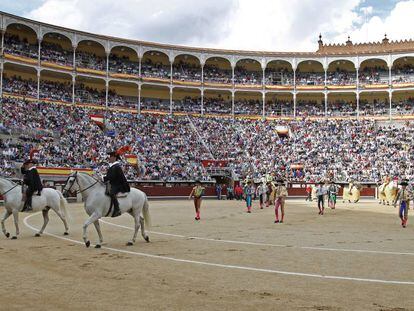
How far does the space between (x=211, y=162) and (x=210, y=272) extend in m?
36.9

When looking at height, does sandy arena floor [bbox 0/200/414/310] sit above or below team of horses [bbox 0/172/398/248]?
below

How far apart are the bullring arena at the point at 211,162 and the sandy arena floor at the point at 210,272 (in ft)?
0.14

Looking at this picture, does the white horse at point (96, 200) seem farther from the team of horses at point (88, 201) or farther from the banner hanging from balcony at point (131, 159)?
the banner hanging from balcony at point (131, 159)

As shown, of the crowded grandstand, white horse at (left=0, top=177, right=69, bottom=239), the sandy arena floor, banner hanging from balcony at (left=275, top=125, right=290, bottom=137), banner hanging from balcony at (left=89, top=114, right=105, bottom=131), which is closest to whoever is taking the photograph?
the sandy arena floor

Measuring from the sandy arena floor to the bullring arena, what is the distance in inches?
1.7

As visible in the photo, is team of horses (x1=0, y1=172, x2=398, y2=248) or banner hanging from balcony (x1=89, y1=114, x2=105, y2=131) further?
banner hanging from balcony (x1=89, y1=114, x2=105, y2=131)

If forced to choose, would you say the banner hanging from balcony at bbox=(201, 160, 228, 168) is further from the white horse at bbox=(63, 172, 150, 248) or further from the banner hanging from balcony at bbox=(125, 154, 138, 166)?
the white horse at bbox=(63, 172, 150, 248)

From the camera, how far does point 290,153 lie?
48344 millimetres

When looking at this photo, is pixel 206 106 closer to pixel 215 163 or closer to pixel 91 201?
pixel 215 163

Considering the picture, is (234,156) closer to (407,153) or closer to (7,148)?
(407,153)

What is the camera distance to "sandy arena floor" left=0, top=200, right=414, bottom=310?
5.83 metres

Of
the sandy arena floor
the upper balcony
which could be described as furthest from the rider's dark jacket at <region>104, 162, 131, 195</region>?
the upper balcony

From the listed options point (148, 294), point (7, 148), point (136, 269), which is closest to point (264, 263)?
point (136, 269)

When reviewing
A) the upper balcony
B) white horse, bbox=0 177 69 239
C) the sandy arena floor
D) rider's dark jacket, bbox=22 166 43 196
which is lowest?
the sandy arena floor
